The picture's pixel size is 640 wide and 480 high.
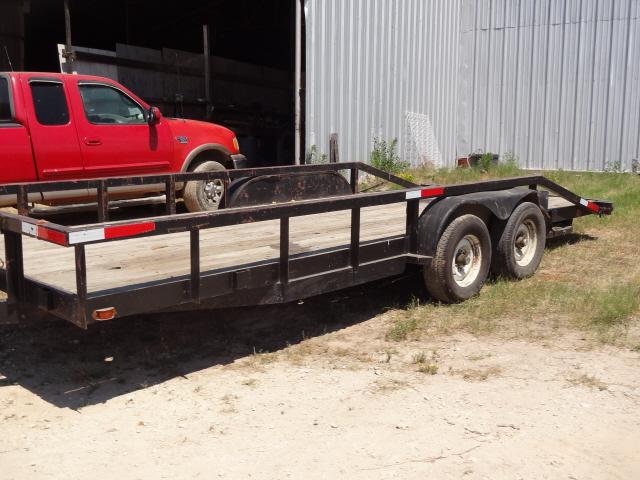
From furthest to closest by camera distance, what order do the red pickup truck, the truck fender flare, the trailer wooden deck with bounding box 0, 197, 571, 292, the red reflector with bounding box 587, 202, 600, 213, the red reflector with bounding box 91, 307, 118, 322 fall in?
the truck fender flare
the red pickup truck
the red reflector with bounding box 587, 202, 600, 213
the trailer wooden deck with bounding box 0, 197, 571, 292
the red reflector with bounding box 91, 307, 118, 322

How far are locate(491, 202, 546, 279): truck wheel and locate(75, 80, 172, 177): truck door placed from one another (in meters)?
4.99

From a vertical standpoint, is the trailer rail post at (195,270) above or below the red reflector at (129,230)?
below

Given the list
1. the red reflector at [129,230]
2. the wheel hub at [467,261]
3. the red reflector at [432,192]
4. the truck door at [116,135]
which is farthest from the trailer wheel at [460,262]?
the truck door at [116,135]

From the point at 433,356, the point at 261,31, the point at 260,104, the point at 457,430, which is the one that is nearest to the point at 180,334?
the point at 433,356

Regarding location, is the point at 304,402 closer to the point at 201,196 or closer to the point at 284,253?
the point at 284,253

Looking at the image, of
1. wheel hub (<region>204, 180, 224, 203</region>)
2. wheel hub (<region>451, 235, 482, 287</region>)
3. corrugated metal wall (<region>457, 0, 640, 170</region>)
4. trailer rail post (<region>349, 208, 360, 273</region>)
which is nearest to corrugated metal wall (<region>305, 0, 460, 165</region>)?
corrugated metal wall (<region>457, 0, 640, 170</region>)

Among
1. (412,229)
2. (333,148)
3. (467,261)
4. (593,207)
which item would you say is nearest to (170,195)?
(412,229)

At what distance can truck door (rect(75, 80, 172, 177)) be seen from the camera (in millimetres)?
8953

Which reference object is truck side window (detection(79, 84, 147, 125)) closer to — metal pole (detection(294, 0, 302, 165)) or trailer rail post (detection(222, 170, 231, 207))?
trailer rail post (detection(222, 170, 231, 207))

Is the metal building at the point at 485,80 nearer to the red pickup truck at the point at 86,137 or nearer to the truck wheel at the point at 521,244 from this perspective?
the red pickup truck at the point at 86,137

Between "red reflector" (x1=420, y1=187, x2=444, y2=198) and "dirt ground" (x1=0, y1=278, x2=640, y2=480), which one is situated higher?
"red reflector" (x1=420, y1=187, x2=444, y2=198)

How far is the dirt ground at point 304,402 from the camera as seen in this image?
358 cm

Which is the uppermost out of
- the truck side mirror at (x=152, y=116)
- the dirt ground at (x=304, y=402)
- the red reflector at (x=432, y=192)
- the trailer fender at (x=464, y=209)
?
the truck side mirror at (x=152, y=116)

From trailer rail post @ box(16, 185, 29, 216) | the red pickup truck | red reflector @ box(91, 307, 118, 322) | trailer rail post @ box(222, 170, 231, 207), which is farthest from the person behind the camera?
the red pickup truck
